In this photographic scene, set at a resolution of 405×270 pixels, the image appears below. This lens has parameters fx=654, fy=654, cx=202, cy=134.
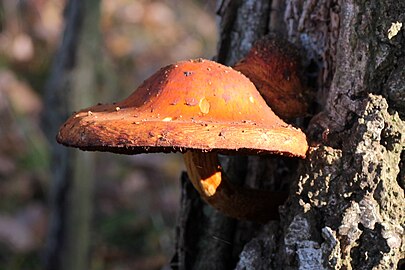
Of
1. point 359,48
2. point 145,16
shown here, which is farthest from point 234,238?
point 145,16

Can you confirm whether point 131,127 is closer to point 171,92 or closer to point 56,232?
point 171,92

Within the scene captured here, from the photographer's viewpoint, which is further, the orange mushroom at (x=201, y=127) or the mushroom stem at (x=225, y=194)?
the mushroom stem at (x=225, y=194)

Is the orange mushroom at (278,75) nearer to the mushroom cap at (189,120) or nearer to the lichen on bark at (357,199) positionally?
the mushroom cap at (189,120)

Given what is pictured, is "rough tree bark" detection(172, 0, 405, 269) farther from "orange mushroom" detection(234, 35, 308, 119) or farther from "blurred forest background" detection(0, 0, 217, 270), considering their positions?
"blurred forest background" detection(0, 0, 217, 270)

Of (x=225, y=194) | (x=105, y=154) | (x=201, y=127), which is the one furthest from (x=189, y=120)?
(x=105, y=154)

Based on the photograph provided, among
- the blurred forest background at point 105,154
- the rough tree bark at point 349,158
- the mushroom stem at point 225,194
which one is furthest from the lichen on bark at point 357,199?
the blurred forest background at point 105,154

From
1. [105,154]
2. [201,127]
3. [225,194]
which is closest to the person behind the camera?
[201,127]

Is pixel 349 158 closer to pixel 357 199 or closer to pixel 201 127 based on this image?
pixel 357 199
